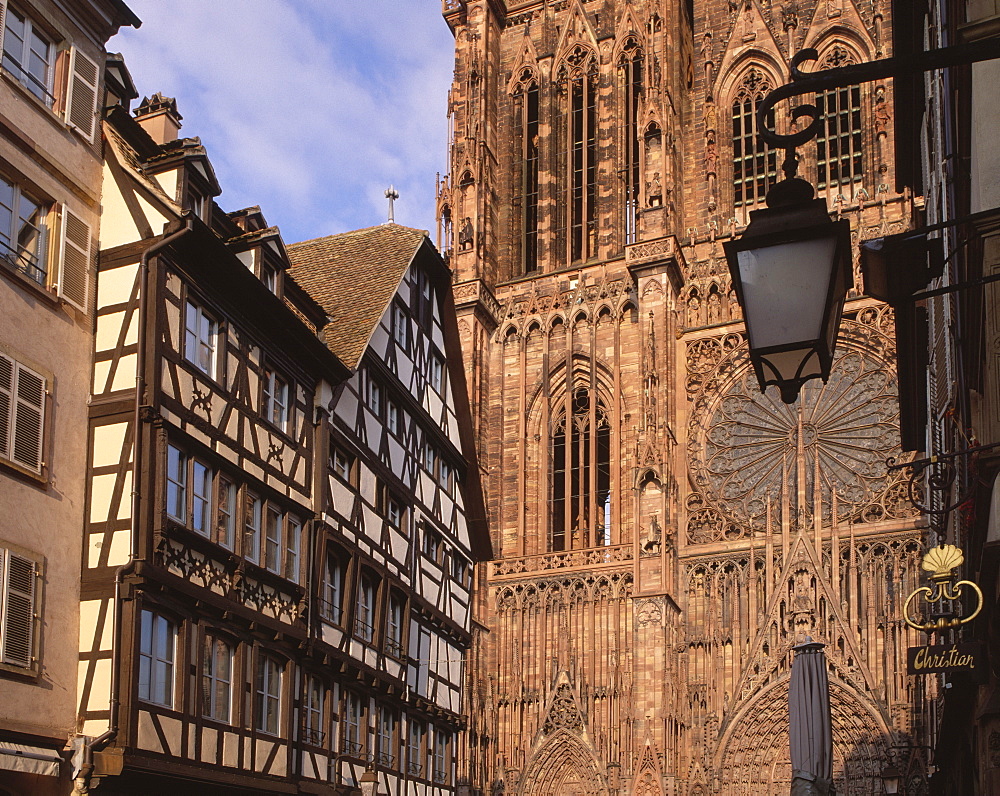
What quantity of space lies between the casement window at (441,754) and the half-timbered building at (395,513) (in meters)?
0.04

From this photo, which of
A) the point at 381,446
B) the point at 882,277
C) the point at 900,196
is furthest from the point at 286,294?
the point at 900,196

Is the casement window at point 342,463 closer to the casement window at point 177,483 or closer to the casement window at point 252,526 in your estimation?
the casement window at point 252,526

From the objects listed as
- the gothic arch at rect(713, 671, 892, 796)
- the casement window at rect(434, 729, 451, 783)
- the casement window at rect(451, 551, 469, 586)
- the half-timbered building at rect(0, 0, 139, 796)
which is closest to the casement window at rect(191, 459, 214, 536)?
the half-timbered building at rect(0, 0, 139, 796)

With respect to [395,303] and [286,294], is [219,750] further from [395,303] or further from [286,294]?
[395,303]

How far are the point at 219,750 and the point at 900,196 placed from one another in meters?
28.5

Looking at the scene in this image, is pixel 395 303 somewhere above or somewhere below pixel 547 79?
below

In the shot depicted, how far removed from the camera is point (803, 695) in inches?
741

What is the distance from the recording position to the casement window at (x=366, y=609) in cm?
2067

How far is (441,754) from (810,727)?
8.08 metres

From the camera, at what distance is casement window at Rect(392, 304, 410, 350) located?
23094mm

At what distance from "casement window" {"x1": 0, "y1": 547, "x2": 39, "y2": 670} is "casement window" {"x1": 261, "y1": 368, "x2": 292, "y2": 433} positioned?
199 inches

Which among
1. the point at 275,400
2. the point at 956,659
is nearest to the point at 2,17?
the point at 275,400

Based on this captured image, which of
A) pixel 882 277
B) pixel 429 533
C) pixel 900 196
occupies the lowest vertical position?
pixel 882 277

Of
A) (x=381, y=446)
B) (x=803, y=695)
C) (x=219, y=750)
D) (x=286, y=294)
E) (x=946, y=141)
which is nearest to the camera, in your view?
(x=946, y=141)
